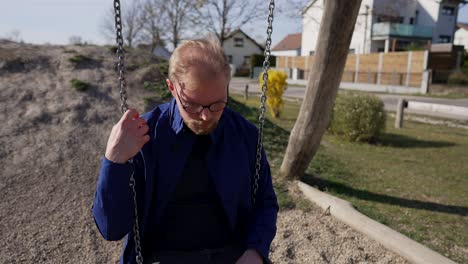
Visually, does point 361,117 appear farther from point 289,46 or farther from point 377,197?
point 289,46

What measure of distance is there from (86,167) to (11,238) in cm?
126

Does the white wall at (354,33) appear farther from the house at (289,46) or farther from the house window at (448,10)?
the house window at (448,10)

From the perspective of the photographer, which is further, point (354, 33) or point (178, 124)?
point (354, 33)

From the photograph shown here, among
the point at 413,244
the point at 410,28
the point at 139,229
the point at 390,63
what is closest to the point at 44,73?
the point at 139,229

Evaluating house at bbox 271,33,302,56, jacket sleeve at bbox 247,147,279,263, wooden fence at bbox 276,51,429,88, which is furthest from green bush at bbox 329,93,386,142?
house at bbox 271,33,302,56

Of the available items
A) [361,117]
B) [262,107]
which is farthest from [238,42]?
[262,107]

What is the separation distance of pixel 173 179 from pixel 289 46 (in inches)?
1854

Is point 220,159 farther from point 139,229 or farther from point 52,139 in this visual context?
point 52,139

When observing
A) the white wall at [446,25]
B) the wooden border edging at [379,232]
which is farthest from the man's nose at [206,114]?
the white wall at [446,25]

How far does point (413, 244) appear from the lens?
3.01 m

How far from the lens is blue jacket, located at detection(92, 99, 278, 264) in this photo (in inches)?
62.1

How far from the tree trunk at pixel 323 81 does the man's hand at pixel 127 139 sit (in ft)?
9.59

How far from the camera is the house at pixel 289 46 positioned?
45.8 meters

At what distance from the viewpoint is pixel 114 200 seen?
5.10 feet
